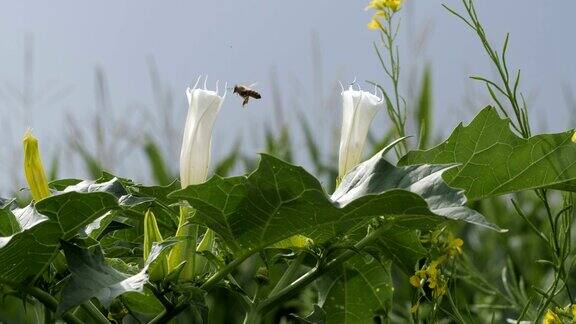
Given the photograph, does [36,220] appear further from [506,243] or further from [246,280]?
[506,243]

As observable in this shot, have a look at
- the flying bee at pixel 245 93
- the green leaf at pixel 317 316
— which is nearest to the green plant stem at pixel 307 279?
the green leaf at pixel 317 316

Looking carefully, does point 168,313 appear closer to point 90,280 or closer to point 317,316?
point 90,280

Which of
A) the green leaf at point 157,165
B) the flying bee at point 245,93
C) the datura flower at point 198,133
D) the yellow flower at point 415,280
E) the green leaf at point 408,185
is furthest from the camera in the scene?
the green leaf at point 157,165

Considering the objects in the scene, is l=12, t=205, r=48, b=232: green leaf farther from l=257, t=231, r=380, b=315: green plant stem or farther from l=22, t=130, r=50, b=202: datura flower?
l=257, t=231, r=380, b=315: green plant stem

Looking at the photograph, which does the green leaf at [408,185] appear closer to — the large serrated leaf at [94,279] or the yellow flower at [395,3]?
the large serrated leaf at [94,279]

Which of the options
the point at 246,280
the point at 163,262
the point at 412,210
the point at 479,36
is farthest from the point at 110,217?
the point at 246,280
